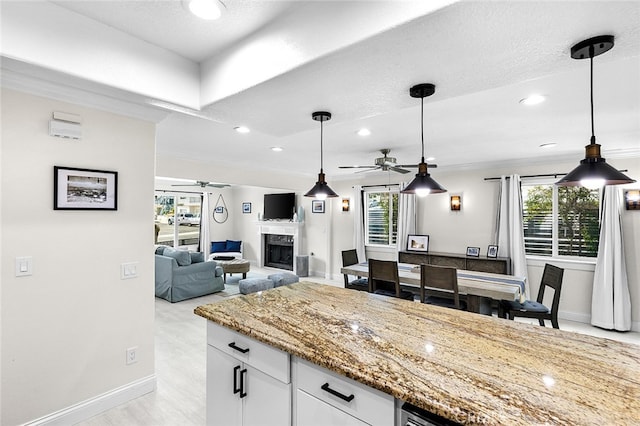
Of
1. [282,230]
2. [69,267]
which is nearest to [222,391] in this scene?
[69,267]

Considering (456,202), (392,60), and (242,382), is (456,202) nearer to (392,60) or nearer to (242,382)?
(392,60)

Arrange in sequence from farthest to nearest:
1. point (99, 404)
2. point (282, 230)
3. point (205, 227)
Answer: point (205, 227) → point (282, 230) → point (99, 404)

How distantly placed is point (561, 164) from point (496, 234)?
1.39 m

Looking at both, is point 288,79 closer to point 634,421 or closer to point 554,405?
point 554,405

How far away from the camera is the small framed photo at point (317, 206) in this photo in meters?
7.83

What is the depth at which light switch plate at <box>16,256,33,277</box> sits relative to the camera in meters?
1.96

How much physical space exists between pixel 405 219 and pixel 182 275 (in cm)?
424

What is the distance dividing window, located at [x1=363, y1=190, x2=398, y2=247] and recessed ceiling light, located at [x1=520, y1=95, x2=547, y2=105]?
153 inches

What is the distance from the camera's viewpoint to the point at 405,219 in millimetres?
6102

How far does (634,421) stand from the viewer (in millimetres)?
891

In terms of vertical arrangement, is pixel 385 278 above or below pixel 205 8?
below

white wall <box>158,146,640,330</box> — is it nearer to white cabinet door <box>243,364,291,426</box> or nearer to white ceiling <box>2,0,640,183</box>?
white ceiling <box>2,0,640,183</box>

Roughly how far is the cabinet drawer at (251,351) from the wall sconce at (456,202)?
4960mm

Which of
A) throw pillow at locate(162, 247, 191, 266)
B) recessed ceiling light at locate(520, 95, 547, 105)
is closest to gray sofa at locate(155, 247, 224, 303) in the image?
throw pillow at locate(162, 247, 191, 266)
